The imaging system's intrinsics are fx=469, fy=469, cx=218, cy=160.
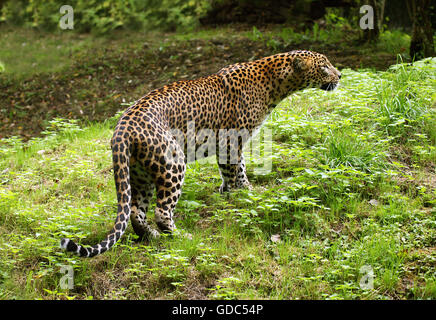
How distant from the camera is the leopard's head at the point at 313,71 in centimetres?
639

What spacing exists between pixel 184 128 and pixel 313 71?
6.86ft

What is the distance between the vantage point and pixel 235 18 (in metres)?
15.5

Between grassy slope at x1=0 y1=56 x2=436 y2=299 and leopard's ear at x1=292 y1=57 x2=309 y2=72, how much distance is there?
0.93 meters

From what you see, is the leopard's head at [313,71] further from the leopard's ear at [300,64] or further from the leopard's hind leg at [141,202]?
the leopard's hind leg at [141,202]

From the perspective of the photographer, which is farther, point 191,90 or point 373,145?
point 373,145

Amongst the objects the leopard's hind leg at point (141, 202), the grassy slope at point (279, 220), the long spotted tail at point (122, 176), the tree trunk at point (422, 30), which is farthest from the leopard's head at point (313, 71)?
the tree trunk at point (422, 30)

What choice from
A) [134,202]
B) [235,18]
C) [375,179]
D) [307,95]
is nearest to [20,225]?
[134,202]

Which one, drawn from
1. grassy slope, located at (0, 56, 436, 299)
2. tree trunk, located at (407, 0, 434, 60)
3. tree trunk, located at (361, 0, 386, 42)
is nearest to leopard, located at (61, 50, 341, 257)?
grassy slope, located at (0, 56, 436, 299)

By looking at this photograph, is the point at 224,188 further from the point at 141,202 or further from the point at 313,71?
the point at 313,71

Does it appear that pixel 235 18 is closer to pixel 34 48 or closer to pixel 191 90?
pixel 34 48

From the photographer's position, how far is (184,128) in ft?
18.6

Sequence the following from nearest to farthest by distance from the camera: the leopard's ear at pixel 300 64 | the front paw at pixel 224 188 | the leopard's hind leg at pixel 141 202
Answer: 1. the leopard's hind leg at pixel 141 202
2. the leopard's ear at pixel 300 64
3. the front paw at pixel 224 188
